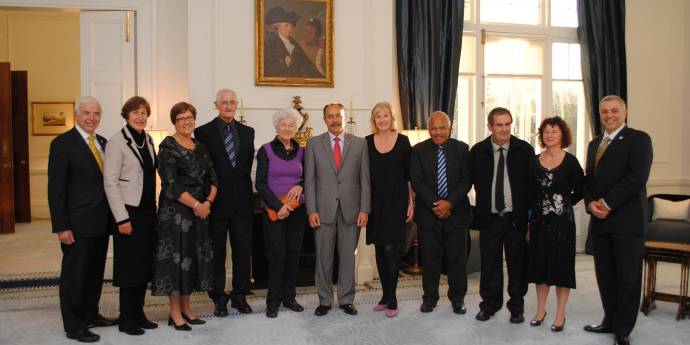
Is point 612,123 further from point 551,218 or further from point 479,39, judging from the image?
point 479,39

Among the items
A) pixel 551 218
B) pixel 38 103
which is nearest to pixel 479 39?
pixel 551 218

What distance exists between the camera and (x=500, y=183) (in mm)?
4352

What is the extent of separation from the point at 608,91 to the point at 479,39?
1660 mm

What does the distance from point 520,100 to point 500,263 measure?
3.30m

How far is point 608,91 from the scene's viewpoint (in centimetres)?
728

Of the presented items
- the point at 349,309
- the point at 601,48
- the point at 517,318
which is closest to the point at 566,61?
the point at 601,48

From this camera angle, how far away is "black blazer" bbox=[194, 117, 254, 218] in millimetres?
4398

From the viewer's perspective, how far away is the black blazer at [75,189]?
3818 millimetres

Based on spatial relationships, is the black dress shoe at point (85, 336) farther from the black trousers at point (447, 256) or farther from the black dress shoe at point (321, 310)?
the black trousers at point (447, 256)

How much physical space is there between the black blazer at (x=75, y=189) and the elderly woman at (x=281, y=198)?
3.56ft

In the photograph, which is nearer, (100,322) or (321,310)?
(100,322)

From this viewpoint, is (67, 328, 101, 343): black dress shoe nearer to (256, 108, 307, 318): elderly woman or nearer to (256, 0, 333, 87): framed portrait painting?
(256, 108, 307, 318): elderly woman

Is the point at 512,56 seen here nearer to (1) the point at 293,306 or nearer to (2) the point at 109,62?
(1) the point at 293,306

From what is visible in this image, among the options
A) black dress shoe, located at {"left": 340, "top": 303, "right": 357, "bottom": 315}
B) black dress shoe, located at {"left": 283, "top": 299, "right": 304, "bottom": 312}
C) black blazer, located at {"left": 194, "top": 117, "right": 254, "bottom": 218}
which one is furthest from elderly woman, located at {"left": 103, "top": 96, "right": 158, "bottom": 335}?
black dress shoe, located at {"left": 340, "top": 303, "right": 357, "bottom": 315}
